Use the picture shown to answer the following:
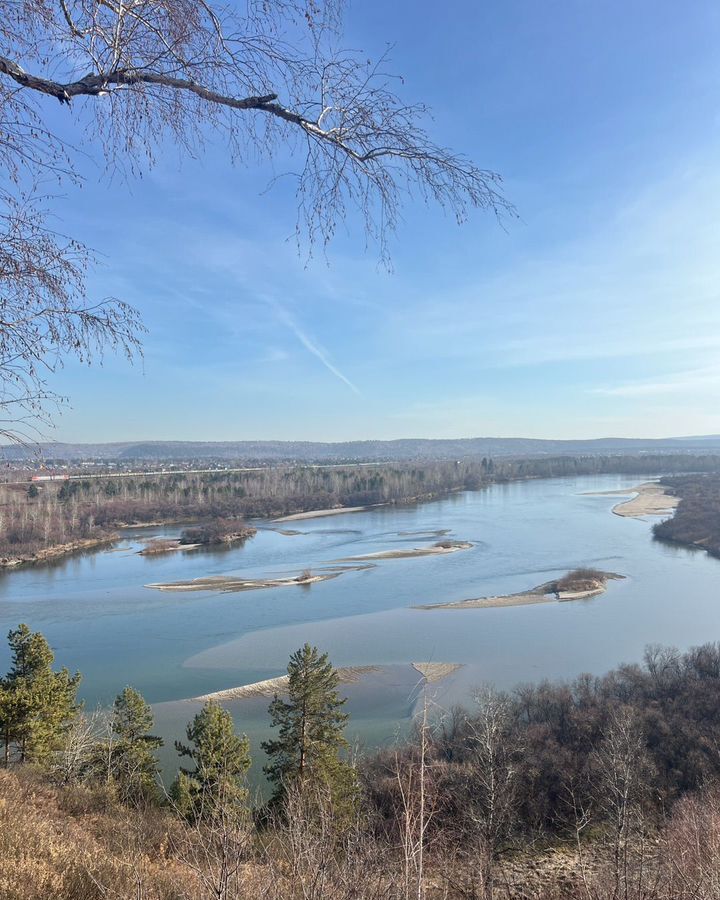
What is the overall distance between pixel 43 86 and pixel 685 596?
17.1 m

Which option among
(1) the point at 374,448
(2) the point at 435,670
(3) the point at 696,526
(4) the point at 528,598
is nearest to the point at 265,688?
(2) the point at 435,670

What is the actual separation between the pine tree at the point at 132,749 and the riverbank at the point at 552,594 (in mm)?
9511

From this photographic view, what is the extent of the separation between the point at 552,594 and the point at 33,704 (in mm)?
12902

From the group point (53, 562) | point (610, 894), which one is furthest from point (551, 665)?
point (53, 562)

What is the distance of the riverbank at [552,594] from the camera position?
14609 millimetres

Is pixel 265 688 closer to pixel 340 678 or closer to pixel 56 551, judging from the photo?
pixel 340 678

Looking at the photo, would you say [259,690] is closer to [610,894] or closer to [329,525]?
[610,894]

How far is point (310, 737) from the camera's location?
5.61m

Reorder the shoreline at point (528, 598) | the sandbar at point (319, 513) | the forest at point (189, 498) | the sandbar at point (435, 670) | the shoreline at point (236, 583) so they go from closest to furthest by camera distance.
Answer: the sandbar at point (435, 670) → the shoreline at point (528, 598) → the shoreline at point (236, 583) → the forest at point (189, 498) → the sandbar at point (319, 513)

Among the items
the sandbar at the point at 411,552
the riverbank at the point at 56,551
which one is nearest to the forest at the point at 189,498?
the riverbank at the point at 56,551

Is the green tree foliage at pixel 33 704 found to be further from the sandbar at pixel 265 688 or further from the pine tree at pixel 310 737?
the sandbar at pixel 265 688

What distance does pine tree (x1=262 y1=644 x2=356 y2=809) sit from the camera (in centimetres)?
525

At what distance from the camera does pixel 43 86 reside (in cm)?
115

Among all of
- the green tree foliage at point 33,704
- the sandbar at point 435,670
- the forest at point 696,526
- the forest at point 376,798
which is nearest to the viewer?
the forest at point 376,798
